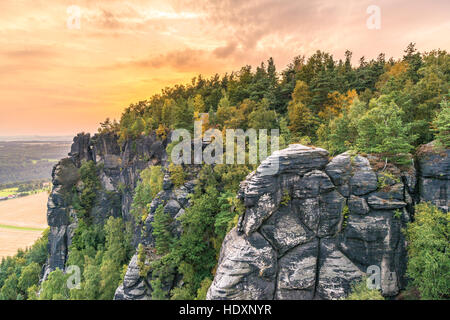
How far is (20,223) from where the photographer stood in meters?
119

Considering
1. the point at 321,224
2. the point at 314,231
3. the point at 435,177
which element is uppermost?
the point at 435,177

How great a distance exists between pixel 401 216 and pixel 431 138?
31.4 ft

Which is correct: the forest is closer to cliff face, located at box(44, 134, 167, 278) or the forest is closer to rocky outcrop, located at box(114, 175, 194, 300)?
rocky outcrop, located at box(114, 175, 194, 300)

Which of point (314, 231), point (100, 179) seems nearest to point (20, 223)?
point (100, 179)

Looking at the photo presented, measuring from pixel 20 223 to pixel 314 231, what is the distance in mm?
159983

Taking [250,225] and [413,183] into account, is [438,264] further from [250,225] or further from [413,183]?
[250,225]

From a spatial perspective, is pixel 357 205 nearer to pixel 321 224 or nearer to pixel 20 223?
pixel 321 224

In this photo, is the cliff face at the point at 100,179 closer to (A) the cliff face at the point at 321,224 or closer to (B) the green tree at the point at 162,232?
(B) the green tree at the point at 162,232

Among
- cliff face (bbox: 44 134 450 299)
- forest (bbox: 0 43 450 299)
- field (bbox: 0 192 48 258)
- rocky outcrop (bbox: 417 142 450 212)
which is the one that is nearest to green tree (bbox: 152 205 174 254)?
forest (bbox: 0 43 450 299)

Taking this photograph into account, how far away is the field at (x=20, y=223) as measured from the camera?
3735 inches

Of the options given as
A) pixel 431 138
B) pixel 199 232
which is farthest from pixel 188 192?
pixel 431 138

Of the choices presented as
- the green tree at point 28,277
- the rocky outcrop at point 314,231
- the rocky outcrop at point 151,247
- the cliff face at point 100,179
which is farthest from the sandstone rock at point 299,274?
the green tree at point 28,277

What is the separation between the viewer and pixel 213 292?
1642cm

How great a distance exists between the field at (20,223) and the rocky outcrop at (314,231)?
115 m
